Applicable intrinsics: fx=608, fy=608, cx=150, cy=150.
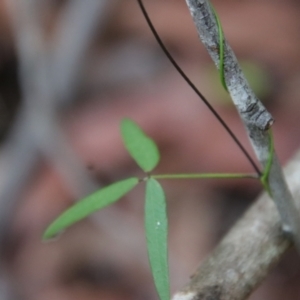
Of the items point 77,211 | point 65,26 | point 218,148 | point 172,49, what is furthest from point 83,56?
point 77,211

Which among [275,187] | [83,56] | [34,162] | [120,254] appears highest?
[275,187]

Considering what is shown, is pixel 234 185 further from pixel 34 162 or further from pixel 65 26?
pixel 65 26

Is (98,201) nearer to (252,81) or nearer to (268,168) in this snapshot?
(268,168)

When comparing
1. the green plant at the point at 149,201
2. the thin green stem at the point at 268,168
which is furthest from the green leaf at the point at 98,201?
the thin green stem at the point at 268,168

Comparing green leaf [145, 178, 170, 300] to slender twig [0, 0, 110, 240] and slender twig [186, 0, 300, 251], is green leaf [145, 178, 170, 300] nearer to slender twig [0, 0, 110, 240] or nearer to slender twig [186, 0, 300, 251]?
slender twig [186, 0, 300, 251]

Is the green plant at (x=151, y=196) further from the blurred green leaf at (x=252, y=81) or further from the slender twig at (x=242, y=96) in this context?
the blurred green leaf at (x=252, y=81)

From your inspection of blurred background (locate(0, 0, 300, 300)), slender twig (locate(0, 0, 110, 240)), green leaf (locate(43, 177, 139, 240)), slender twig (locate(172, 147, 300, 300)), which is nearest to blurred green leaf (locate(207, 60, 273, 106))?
blurred background (locate(0, 0, 300, 300))

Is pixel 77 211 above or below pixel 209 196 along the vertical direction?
above
